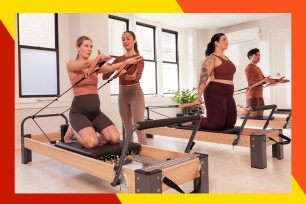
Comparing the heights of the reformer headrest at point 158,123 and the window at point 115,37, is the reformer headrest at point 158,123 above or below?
below

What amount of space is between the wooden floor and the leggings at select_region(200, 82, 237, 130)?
389 millimetres

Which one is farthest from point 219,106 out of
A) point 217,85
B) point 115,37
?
point 115,37

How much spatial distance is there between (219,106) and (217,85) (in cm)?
23

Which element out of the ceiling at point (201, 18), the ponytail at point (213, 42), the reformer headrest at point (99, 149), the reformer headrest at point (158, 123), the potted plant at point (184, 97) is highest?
the ceiling at point (201, 18)

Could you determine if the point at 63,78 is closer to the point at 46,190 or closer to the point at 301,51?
the point at 46,190

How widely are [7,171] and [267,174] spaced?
2.03 metres

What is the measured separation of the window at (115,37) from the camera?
19.6ft

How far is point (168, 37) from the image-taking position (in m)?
7.41

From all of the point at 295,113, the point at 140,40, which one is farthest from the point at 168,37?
the point at 295,113

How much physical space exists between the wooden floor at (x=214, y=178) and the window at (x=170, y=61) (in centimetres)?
432

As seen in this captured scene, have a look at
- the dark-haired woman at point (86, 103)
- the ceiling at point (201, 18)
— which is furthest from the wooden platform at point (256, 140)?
the ceiling at point (201, 18)

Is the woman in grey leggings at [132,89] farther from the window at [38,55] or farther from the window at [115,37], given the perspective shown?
the window at [115,37]

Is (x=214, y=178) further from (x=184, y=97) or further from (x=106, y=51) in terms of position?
(x=184, y=97)

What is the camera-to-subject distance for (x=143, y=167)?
170 cm
